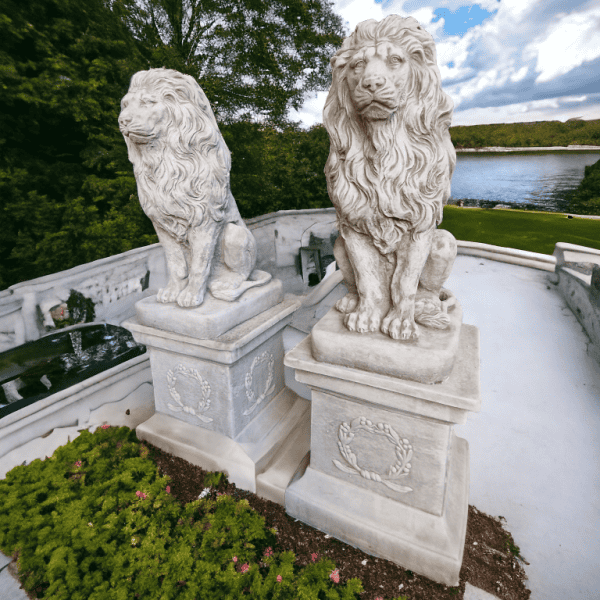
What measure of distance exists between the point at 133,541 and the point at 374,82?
236cm

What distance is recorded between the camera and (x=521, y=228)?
25.8 ft

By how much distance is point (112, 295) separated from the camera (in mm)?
3801

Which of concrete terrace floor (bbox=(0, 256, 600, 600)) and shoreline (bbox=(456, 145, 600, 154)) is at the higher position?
shoreline (bbox=(456, 145, 600, 154))

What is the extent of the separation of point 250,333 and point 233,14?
8.22 m

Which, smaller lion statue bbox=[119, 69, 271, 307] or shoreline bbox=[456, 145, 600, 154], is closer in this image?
smaller lion statue bbox=[119, 69, 271, 307]

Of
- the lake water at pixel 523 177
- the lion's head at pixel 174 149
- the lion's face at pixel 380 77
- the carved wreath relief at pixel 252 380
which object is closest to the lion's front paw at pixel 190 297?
the lion's head at pixel 174 149

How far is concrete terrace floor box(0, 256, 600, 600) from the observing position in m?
1.84

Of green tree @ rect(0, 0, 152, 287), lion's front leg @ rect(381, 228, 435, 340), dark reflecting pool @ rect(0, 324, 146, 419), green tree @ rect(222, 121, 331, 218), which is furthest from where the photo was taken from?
green tree @ rect(222, 121, 331, 218)

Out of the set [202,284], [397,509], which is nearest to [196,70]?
[202,284]

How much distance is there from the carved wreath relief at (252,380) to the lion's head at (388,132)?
116 centimetres

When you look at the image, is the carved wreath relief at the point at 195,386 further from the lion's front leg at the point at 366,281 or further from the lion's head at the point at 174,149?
the lion's front leg at the point at 366,281

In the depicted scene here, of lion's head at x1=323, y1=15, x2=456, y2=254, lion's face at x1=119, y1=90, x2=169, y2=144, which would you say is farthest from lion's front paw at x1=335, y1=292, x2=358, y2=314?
lion's face at x1=119, y1=90, x2=169, y2=144

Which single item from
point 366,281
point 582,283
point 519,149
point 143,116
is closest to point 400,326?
point 366,281

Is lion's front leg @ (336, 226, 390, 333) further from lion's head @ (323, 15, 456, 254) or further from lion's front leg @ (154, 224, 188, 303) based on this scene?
lion's front leg @ (154, 224, 188, 303)
